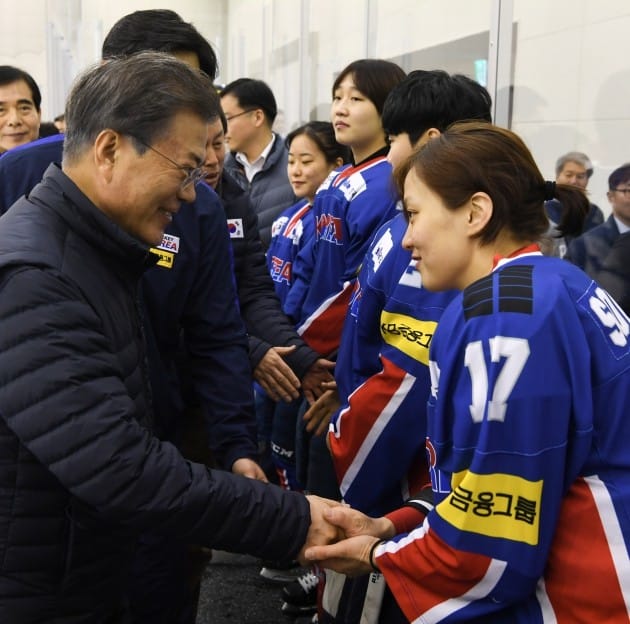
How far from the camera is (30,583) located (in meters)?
1.61

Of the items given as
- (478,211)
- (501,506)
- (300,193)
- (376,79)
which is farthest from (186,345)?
(300,193)

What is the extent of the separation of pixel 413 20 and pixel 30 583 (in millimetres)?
3894

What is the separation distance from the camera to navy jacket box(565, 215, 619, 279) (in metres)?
3.05

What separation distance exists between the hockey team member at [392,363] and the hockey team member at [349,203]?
529 millimetres

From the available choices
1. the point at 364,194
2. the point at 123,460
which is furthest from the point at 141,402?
the point at 364,194

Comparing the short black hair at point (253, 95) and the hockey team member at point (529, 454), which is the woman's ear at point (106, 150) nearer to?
the hockey team member at point (529, 454)

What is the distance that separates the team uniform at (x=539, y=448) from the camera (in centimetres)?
A: 142

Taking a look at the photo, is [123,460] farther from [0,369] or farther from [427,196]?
[427,196]

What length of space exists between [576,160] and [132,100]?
2.02 m

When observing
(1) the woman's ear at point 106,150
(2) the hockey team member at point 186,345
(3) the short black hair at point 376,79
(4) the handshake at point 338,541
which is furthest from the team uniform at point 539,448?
(3) the short black hair at point 376,79

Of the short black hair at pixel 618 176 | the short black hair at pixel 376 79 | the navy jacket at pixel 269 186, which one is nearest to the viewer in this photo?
the short black hair at pixel 618 176

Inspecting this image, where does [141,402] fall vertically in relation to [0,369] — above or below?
below

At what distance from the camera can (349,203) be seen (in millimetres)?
3199

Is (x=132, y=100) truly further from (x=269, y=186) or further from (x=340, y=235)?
(x=269, y=186)
